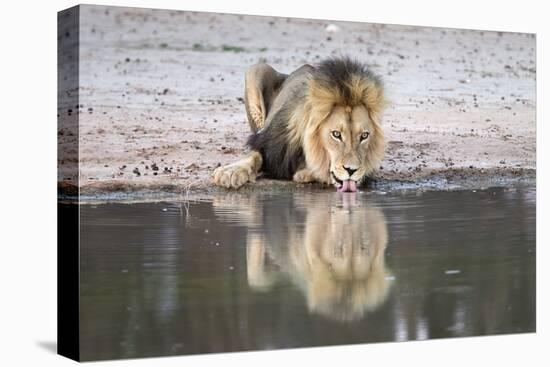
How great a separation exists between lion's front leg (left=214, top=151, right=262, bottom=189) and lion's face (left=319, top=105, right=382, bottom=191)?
588mm

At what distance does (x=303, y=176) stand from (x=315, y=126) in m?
0.38

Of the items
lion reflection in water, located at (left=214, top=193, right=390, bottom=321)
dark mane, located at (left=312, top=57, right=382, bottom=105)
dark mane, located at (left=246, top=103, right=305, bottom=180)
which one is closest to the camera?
lion reflection in water, located at (left=214, top=193, right=390, bottom=321)

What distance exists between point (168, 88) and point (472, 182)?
2.66 m

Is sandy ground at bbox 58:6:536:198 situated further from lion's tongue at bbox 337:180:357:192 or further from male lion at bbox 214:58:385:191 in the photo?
lion's tongue at bbox 337:180:357:192

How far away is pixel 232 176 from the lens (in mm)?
8602

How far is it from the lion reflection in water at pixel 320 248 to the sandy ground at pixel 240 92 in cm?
41

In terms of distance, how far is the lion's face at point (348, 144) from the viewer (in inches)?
351

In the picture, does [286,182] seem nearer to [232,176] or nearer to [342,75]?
[232,176]

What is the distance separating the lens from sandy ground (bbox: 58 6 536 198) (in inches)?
319

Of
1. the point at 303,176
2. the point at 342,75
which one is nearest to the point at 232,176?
the point at 303,176

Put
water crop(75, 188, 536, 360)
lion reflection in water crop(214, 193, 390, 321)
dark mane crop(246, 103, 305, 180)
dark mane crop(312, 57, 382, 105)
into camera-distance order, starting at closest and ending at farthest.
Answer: water crop(75, 188, 536, 360) → lion reflection in water crop(214, 193, 390, 321) → dark mane crop(246, 103, 305, 180) → dark mane crop(312, 57, 382, 105)

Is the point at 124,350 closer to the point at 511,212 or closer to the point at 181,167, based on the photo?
the point at 181,167

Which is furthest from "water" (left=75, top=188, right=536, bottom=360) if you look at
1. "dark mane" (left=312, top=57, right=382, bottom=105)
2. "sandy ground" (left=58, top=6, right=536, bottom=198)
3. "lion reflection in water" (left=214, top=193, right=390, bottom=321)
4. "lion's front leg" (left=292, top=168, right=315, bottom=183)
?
"dark mane" (left=312, top=57, right=382, bottom=105)

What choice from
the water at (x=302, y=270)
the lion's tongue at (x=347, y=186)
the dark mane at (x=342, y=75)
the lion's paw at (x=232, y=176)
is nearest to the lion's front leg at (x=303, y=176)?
the water at (x=302, y=270)
